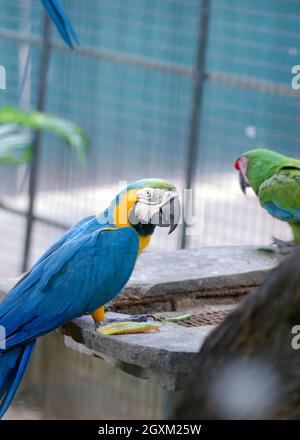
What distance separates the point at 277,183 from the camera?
126 inches

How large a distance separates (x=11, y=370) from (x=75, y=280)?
11.2 inches

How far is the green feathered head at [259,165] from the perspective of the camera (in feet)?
10.7

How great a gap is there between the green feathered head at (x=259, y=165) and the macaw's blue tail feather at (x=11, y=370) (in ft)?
3.79

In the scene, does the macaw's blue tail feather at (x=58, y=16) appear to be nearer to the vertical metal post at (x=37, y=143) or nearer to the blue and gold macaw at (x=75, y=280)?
the blue and gold macaw at (x=75, y=280)

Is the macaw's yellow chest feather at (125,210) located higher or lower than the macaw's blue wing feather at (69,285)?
higher

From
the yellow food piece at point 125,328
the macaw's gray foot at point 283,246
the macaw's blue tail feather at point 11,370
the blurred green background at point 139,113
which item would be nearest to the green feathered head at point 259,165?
the macaw's gray foot at point 283,246

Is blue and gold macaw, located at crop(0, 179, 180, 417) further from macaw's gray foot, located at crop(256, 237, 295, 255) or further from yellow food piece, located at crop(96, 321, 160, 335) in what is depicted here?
macaw's gray foot, located at crop(256, 237, 295, 255)

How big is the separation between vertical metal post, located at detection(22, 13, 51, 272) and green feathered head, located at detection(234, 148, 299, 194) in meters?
1.83

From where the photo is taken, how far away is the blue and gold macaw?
245cm

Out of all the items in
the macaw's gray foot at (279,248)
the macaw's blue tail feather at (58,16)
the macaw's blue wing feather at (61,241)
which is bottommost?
the macaw's gray foot at (279,248)

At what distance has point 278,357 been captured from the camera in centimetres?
161

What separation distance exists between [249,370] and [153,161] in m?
3.11

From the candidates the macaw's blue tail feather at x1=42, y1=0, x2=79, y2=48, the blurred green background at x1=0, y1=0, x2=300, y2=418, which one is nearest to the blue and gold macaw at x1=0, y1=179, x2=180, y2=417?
the macaw's blue tail feather at x1=42, y1=0, x2=79, y2=48
